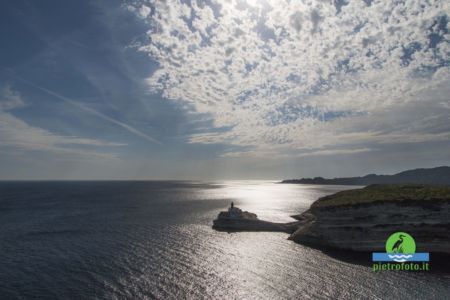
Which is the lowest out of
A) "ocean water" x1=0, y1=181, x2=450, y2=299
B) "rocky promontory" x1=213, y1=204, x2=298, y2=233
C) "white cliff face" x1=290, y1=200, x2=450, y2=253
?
"ocean water" x1=0, y1=181, x2=450, y2=299

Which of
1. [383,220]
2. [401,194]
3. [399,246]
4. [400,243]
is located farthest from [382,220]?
[401,194]

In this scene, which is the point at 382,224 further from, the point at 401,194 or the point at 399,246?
the point at 401,194

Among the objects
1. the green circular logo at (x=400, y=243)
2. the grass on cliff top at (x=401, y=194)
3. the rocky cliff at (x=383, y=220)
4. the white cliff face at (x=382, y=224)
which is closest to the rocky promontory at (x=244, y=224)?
the rocky cliff at (x=383, y=220)

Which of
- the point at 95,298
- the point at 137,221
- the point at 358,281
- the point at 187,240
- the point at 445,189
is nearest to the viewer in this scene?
the point at 95,298

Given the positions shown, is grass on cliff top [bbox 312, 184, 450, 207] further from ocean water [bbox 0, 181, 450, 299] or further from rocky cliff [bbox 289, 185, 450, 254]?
ocean water [bbox 0, 181, 450, 299]

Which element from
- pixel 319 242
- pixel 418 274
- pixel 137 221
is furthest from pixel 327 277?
pixel 137 221

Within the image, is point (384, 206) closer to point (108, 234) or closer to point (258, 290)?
point (258, 290)

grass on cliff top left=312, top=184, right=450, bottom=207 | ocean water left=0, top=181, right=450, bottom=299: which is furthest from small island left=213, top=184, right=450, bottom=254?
ocean water left=0, top=181, right=450, bottom=299

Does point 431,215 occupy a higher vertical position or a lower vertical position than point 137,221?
higher
